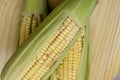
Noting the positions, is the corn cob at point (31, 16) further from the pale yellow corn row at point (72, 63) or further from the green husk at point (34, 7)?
the pale yellow corn row at point (72, 63)

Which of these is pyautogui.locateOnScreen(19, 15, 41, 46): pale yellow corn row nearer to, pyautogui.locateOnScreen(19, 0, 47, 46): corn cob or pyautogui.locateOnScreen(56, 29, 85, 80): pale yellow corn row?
pyautogui.locateOnScreen(19, 0, 47, 46): corn cob

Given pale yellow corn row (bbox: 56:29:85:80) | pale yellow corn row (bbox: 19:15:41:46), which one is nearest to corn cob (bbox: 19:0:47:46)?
pale yellow corn row (bbox: 19:15:41:46)

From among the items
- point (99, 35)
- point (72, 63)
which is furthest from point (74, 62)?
point (99, 35)

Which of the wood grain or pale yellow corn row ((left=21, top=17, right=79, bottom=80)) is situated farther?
the wood grain

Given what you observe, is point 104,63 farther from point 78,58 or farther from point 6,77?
point 6,77

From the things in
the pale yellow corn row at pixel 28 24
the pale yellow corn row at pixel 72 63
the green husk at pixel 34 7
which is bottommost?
the pale yellow corn row at pixel 72 63

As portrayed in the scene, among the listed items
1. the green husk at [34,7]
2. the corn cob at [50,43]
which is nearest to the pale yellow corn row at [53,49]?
the corn cob at [50,43]

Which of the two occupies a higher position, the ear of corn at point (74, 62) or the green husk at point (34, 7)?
the green husk at point (34, 7)
